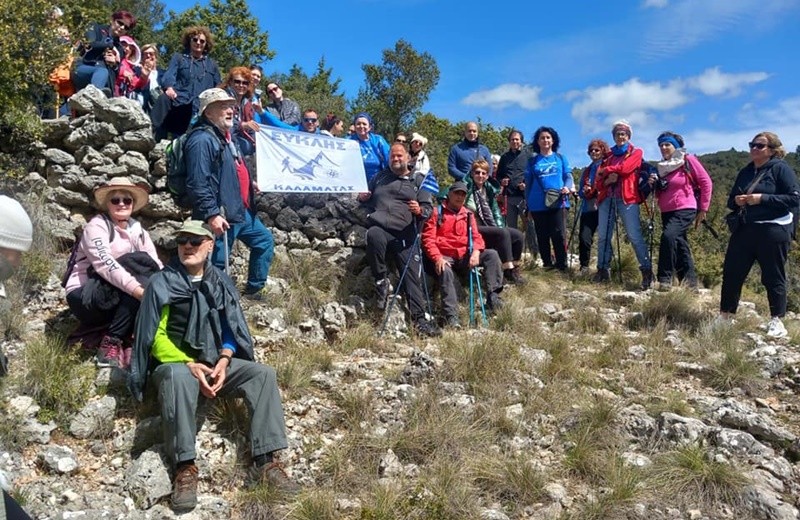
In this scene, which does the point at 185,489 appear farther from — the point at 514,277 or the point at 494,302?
the point at 514,277

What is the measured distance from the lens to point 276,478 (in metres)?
3.89

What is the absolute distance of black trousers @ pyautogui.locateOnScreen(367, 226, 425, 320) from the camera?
6941 mm

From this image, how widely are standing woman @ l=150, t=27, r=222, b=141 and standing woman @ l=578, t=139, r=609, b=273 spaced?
222 inches

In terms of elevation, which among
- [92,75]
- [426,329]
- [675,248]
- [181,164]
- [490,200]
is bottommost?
[426,329]

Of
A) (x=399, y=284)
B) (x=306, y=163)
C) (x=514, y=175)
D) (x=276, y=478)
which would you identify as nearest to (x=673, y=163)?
(x=514, y=175)

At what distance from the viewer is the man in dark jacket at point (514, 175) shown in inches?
361

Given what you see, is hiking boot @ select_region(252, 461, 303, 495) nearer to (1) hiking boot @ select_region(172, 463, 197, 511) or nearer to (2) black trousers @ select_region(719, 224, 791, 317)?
(1) hiking boot @ select_region(172, 463, 197, 511)

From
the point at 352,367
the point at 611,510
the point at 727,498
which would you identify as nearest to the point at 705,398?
the point at 727,498

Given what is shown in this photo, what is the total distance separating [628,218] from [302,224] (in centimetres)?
467

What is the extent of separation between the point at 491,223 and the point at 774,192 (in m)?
3.37

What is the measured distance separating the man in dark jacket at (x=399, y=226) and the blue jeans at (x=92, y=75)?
3.93 metres

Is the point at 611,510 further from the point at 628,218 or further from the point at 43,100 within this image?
the point at 43,100

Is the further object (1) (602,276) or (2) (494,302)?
(1) (602,276)

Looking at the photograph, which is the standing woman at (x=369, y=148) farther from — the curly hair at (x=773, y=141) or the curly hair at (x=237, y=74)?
the curly hair at (x=773, y=141)
